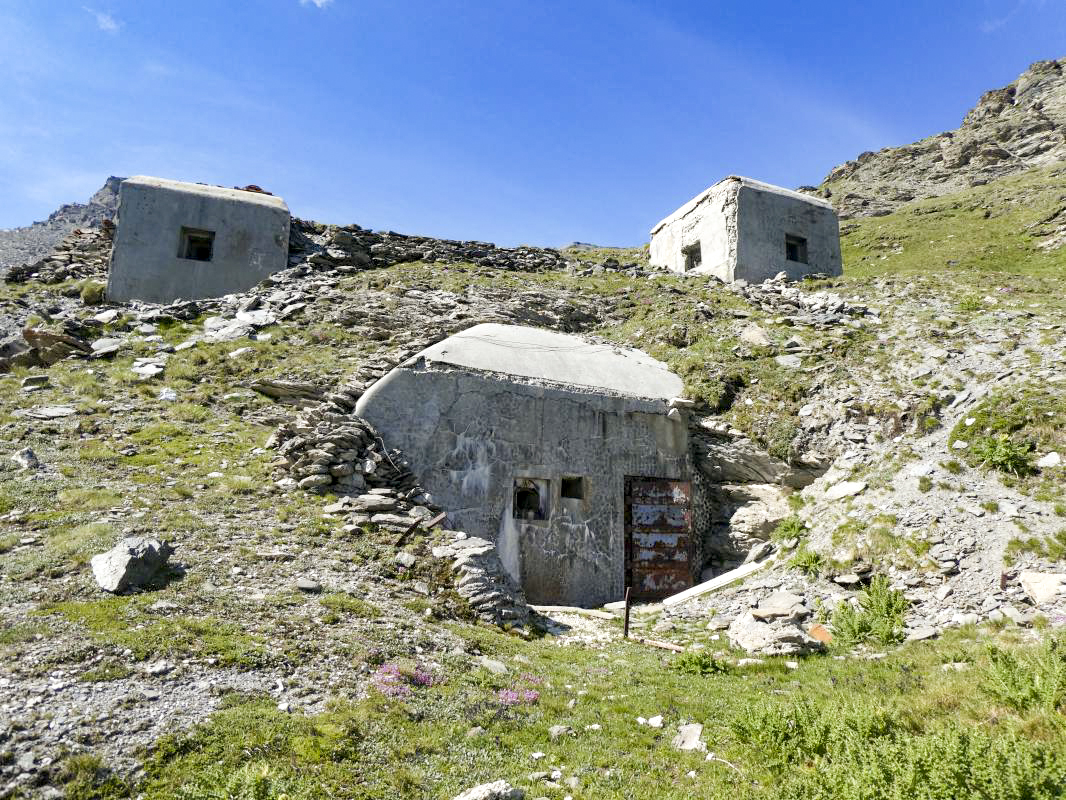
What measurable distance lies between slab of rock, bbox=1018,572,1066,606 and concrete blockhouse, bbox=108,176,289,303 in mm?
24680

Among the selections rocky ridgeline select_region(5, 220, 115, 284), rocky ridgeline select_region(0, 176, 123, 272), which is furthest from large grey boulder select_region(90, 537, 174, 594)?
rocky ridgeline select_region(0, 176, 123, 272)

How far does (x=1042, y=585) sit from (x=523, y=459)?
8.90m

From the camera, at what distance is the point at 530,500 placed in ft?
45.9

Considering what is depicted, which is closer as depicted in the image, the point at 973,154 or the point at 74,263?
the point at 74,263

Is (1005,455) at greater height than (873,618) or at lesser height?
greater

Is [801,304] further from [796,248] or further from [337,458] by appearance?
[337,458]

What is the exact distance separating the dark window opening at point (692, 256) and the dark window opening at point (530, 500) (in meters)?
16.6

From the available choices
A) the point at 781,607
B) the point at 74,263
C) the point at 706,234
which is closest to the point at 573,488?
the point at 781,607

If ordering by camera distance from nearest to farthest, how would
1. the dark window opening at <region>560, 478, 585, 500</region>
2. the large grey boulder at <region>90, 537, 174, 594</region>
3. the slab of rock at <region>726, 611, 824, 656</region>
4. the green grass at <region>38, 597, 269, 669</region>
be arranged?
the green grass at <region>38, 597, 269, 669</region>, the large grey boulder at <region>90, 537, 174, 594</region>, the slab of rock at <region>726, 611, 824, 656</region>, the dark window opening at <region>560, 478, 585, 500</region>

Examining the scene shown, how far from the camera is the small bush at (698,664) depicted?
8281 mm

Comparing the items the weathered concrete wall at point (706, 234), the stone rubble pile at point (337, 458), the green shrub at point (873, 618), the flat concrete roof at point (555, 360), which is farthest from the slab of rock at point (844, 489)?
the weathered concrete wall at point (706, 234)

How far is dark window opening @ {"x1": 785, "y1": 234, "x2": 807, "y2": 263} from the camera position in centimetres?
2550

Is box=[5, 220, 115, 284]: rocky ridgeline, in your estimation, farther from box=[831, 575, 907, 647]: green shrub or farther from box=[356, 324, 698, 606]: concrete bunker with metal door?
box=[831, 575, 907, 647]: green shrub

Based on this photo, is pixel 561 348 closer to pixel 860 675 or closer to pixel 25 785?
pixel 860 675
